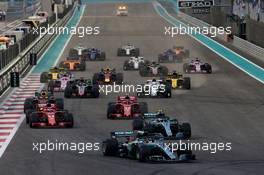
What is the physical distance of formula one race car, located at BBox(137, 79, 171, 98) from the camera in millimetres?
41438

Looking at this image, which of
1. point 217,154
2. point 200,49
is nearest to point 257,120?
point 217,154

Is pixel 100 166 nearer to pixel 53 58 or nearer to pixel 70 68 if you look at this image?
pixel 70 68

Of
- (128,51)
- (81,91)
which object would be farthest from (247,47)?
(81,91)

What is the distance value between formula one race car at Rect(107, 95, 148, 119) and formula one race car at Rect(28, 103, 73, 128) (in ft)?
8.61

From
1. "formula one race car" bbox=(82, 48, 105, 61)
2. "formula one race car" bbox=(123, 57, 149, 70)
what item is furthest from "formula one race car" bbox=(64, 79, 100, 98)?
"formula one race car" bbox=(82, 48, 105, 61)

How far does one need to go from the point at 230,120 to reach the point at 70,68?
72.5 ft

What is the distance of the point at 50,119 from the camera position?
106ft

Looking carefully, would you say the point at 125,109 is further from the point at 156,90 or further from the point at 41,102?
the point at 156,90

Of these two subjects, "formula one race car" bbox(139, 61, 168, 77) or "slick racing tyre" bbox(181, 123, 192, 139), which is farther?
"formula one race car" bbox(139, 61, 168, 77)

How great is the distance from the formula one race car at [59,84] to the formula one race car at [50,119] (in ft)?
39.0

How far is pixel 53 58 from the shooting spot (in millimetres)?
65688

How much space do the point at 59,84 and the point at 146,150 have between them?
19576 millimetres

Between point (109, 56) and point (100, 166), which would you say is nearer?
point (100, 166)

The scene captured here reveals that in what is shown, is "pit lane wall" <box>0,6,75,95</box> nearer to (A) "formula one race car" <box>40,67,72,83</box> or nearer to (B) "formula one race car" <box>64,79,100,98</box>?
(A) "formula one race car" <box>40,67,72,83</box>
